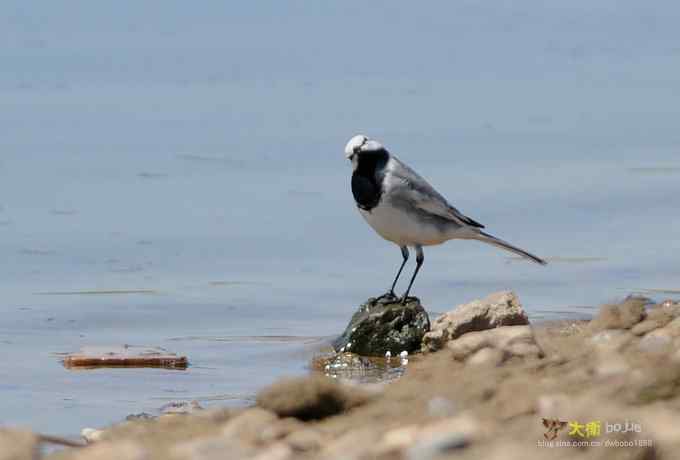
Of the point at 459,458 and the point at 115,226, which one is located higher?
the point at 459,458

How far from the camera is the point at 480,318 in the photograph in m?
9.21

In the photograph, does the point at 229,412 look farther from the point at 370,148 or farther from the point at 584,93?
the point at 584,93

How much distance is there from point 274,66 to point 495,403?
12621 mm

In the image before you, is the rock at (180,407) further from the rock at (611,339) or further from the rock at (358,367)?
the rock at (611,339)

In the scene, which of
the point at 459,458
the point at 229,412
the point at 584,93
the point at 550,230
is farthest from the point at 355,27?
the point at 459,458

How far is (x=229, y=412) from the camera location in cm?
611

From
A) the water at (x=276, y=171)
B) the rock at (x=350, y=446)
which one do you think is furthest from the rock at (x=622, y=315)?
the rock at (x=350, y=446)

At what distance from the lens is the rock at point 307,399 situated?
19.4ft

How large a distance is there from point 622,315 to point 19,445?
146 inches

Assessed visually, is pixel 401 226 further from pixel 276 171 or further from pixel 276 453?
pixel 276 453

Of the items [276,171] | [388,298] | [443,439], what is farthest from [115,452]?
[276,171]

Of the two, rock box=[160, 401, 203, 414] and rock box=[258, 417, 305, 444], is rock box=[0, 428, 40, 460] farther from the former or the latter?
rock box=[160, 401, 203, 414]

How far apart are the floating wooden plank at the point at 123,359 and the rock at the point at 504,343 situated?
2367 mm

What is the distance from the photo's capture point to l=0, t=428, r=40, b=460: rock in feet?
16.5
